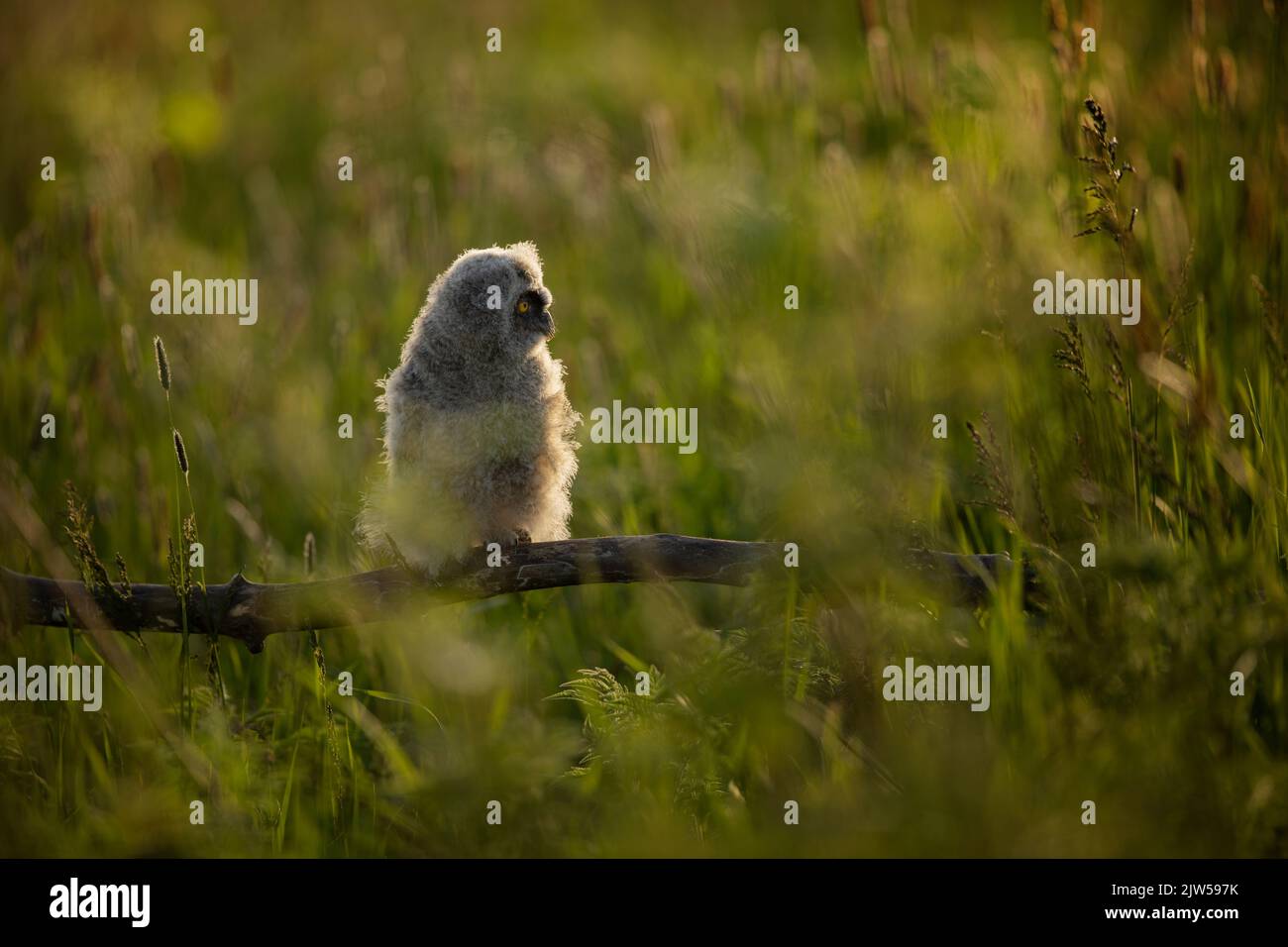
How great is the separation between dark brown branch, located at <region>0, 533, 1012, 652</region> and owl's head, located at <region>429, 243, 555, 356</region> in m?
0.76

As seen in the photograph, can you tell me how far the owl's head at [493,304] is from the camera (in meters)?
3.59

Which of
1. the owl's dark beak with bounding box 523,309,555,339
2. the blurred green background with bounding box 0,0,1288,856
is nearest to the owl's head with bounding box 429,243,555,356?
the owl's dark beak with bounding box 523,309,555,339

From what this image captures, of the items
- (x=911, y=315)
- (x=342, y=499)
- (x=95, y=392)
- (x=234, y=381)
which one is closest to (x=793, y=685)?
(x=911, y=315)

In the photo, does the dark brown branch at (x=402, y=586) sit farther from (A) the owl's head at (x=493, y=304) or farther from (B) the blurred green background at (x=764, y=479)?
(A) the owl's head at (x=493, y=304)

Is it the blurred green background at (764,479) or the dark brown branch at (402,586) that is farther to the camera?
the dark brown branch at (402,586)

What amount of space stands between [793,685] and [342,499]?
2336 mm

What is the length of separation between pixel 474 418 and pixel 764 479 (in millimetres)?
1069

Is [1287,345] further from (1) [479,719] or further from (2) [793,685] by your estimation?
(1) [479,719]

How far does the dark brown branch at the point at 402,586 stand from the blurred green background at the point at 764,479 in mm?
168

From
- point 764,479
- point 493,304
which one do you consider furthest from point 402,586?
point 764,479

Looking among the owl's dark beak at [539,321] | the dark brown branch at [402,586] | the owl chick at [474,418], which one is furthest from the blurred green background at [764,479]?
the owl's dark beak at [539,321]

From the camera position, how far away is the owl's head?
3.59 metres

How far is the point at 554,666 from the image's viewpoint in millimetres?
4363

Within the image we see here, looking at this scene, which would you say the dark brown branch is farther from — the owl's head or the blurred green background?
the owl's head
